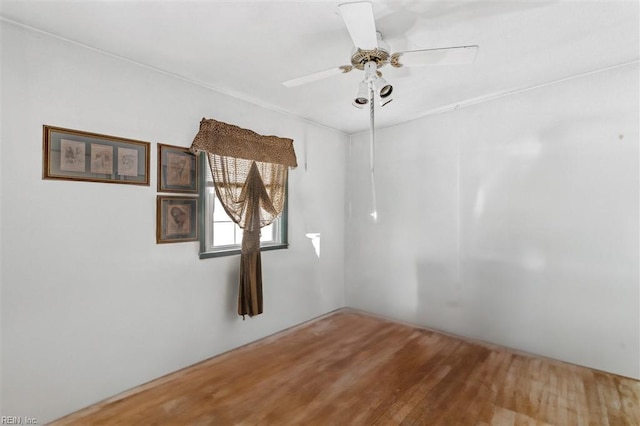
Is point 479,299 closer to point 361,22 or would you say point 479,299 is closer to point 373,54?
point 373,54

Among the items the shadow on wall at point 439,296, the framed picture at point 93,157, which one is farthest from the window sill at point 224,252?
the shadow on wall at point 439,296

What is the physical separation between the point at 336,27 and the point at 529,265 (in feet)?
8.88

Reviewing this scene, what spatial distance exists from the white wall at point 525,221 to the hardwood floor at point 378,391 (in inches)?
14.2

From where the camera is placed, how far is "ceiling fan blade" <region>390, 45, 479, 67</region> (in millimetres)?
1672

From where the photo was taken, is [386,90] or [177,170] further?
[177,170]

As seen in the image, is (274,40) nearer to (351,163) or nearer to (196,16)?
(196,16)

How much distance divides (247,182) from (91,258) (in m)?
1.43

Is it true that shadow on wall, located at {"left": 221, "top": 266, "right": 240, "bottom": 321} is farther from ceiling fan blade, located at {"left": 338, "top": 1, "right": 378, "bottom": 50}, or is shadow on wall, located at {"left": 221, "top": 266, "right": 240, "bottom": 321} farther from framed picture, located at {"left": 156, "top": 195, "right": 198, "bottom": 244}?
ceiling fan blade, located at {"left": 338, "top": 1, "right": 378, "bottom": 50}

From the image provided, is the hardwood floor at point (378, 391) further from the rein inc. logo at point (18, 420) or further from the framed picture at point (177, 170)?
the framed picture at point (177, 170)

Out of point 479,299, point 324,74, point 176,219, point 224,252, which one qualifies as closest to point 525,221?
point 479,299

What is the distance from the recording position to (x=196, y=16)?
1.85 metres

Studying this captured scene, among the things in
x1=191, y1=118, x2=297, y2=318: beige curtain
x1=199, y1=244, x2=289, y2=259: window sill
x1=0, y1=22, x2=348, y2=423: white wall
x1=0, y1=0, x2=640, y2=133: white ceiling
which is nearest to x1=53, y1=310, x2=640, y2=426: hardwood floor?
x1=0, y1=22, x2=348, y2=423: white wall

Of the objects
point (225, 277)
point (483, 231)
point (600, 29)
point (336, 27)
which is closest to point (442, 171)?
point (483, 231)

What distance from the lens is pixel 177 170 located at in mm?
2652
